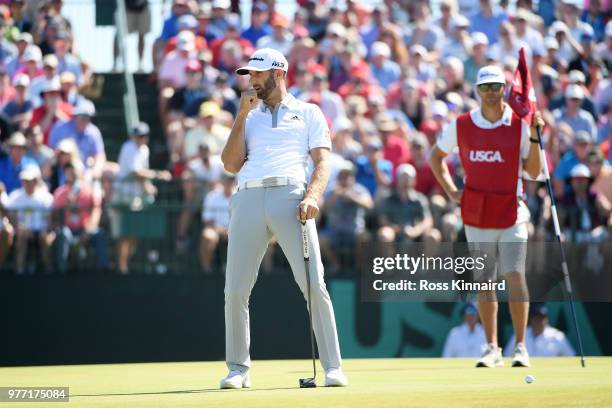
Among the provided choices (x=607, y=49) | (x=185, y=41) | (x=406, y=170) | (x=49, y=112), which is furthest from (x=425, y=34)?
(x=49, y=112)

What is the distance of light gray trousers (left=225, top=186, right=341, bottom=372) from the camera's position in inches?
380

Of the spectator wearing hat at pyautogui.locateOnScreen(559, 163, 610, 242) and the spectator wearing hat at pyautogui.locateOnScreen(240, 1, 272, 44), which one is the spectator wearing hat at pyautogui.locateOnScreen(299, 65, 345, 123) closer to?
the spectator wearing hat at pyautogui.locateOnScreen(240, 1, 272, 44)

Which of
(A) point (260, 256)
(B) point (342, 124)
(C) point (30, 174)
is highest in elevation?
(B) point (342, 124)

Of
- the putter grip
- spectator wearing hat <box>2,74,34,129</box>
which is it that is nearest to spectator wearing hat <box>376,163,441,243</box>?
spectator wearing hat <box>2,74,34,129</box>

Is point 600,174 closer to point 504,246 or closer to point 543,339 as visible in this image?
point 543,339

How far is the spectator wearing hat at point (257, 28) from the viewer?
883 inches

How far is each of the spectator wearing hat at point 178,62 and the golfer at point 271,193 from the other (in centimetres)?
1100

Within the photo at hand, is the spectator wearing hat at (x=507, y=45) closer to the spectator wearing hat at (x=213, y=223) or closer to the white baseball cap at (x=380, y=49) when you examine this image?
the white baseball cap at (x=380, y=49)

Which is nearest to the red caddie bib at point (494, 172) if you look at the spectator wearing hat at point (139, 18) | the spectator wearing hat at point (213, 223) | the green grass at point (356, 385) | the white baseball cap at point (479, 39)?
the green grass at point (356, 385)

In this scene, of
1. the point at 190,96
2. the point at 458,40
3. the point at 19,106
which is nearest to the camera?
the point at 19,106

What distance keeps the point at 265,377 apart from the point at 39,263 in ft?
20.4

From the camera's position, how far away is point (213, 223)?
55.4 ft

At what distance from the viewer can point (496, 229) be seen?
11.9 metres

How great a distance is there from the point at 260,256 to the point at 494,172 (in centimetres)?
288
